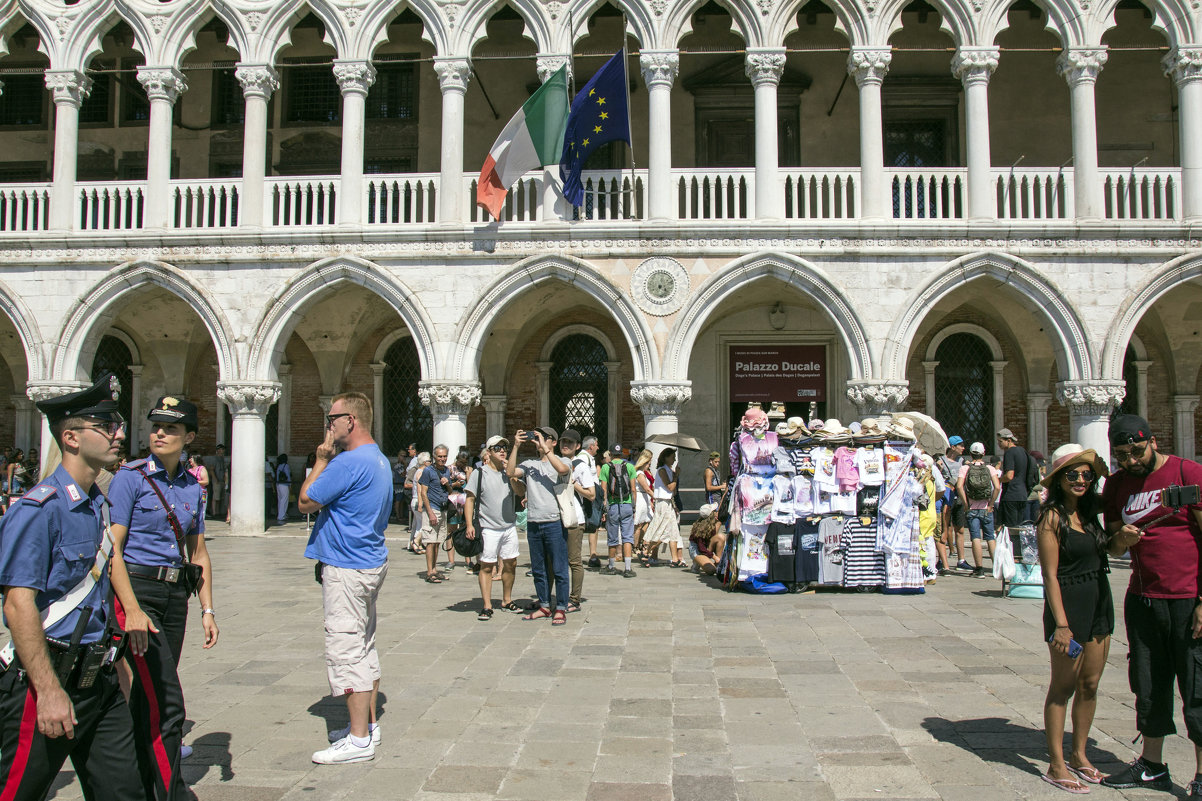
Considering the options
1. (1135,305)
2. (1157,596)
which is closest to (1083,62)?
(1135,305)

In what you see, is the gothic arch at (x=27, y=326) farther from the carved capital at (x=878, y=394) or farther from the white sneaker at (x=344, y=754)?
the white sneaker at (x=344, y=754)

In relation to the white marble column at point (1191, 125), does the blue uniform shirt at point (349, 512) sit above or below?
below

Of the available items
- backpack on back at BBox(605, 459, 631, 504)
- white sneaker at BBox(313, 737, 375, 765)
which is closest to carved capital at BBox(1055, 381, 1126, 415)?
backpack on back at BBox(605, 459, 631, 504)

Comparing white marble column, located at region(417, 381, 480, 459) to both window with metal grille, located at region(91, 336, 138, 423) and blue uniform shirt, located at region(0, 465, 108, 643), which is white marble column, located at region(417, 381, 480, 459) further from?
blue uniform shirt, located at region(0, 465, 108, 643)

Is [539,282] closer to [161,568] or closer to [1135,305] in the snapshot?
[1135,305]

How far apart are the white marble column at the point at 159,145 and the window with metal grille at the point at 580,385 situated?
25.1ft

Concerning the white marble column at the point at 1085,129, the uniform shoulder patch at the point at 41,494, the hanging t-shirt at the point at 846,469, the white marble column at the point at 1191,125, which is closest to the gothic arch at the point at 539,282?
the hanging t-shirt at the point at 846,469

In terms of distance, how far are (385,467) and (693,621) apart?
4.23 m

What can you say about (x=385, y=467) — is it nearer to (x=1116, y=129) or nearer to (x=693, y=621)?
(x=693, y=621)

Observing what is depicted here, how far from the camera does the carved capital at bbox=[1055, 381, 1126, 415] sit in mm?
14086

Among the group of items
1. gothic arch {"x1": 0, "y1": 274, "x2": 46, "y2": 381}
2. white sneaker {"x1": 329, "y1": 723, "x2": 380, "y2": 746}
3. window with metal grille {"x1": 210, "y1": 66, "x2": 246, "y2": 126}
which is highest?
window with metal grille {"x1": 210, "y1": 66, "x2": 246, "y2": 126}

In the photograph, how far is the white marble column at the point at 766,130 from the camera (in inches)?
578

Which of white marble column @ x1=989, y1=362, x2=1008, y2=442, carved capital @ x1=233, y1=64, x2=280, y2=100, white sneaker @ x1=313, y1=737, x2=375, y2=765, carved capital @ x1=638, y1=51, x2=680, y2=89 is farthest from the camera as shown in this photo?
white marble column @ x1=989, y1=362, x2=1008, y2=442

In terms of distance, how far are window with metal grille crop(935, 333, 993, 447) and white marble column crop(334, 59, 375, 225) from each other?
11.5m
